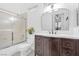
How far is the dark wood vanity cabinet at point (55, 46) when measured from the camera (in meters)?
1.39

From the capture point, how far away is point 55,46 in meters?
1.54

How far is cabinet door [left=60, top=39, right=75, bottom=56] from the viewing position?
1395mm

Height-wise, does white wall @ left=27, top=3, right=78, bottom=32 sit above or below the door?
above

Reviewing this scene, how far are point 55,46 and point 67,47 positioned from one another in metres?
0.18

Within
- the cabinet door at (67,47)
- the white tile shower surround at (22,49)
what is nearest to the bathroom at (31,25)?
the white tile shower surround at (22,49)

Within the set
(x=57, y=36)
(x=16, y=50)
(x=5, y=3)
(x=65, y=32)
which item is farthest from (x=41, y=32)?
(x=5, y=3)

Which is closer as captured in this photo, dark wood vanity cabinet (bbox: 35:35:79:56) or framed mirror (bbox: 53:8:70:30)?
dark wood vanity cabinet (bbox: 35:35:79:56)

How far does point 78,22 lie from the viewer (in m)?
1.51

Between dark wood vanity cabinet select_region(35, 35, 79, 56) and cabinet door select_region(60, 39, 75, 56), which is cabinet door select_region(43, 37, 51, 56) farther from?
cabinet door select_region(60, 39, 75, 56)

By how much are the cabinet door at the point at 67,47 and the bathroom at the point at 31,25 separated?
10cm

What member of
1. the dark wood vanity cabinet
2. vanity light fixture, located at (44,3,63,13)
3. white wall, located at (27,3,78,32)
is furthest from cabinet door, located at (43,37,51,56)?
vanity light fixture, located at (44,3,63,13)

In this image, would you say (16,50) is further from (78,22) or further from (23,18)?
(78,22)

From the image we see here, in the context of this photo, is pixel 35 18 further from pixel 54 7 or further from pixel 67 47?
pixel 67 47

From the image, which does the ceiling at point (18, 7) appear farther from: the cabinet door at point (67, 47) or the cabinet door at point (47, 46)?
the cabinet door at point (67, 47)
